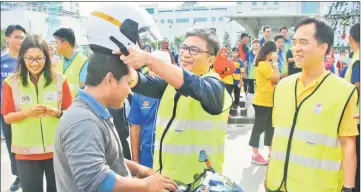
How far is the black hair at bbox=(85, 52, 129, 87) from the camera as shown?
150 centimetres

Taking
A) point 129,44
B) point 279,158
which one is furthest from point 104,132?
point 279,158

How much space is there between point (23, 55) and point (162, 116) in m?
1.43

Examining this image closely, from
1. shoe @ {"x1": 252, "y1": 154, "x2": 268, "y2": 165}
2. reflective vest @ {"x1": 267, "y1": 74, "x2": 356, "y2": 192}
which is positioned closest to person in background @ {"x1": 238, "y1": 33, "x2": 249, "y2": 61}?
shoe @ {"x1": 252, "y1": 154, "x2": 268, "y2": 165}

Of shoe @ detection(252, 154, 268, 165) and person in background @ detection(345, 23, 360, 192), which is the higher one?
person in background @ detection(345, 23, 360, 192)

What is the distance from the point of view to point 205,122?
214 centimetres

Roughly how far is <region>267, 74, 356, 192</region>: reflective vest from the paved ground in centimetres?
229

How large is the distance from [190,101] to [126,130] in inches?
71.8

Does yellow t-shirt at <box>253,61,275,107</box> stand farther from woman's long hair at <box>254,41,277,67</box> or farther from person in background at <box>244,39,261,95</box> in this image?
person in background at <box>244,39,261,95</box>

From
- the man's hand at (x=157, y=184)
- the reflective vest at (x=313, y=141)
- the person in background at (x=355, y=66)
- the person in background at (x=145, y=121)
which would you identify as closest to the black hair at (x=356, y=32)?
the person in background at (x=355, y=66)

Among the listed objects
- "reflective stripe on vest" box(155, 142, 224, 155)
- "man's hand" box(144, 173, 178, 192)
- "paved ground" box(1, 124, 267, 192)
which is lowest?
"paved ground" box(1, 124, 267, 192)

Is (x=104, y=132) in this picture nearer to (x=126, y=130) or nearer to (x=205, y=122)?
(x=205, y=122)

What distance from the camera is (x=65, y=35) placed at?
427 cm

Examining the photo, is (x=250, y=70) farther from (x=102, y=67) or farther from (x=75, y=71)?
(x=102, y=67)

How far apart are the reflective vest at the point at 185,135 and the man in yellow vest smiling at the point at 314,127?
1.22ft
